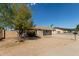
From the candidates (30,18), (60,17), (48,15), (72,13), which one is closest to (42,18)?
(48,15)

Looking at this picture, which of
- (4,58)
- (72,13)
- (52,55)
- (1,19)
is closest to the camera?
(4,58)

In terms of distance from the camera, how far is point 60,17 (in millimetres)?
8914

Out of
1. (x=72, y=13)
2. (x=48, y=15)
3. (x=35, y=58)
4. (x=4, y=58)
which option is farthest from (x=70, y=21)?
(x=4, y=58)

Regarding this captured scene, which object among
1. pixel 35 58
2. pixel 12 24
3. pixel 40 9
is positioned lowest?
pixel 35 58

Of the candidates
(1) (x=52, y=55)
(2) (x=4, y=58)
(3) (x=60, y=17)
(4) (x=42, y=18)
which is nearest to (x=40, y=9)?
(4) (x=42, y=18)

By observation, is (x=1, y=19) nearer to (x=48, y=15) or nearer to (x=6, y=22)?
(x=6, y=22)

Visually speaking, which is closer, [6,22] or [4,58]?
[4,58]

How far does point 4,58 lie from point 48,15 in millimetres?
3529

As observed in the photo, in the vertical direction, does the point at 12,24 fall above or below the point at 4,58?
above

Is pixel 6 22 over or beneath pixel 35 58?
over

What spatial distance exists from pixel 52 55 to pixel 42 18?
103 inches

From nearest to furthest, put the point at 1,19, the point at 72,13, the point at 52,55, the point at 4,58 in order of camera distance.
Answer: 1. the point at 4,58
2. the point at 52,55
3. the point at 72,13
4. the point at 1,19

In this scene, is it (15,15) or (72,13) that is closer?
(72,13)

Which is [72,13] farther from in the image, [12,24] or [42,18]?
[12,24]
